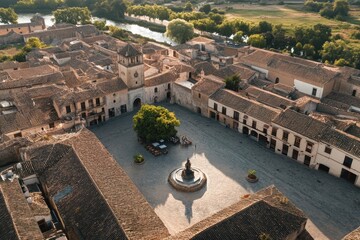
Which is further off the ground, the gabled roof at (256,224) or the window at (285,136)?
the gabled roof at (256,224)

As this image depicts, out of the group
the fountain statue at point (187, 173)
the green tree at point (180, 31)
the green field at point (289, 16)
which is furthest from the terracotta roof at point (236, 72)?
the green field at point (289, 16)

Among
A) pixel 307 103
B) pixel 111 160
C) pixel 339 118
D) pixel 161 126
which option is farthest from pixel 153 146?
pixel 339 118

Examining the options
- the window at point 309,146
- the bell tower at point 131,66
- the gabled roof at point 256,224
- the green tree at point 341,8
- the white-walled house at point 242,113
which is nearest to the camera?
the gabled roof at point 256,224

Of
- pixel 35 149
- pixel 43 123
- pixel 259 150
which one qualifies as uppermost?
pixel 35 149

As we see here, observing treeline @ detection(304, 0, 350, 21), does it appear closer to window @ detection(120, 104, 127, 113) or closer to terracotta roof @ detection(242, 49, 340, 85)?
terracotta roof @ detection(242, 49, 340, 85)

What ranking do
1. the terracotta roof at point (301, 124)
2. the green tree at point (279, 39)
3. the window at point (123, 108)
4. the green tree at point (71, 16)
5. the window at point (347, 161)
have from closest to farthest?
the window at point (347, 161)
the terracotta roof at point (301, 124)
the window at point (123, 108)
the green tree at point (279, 39)
the green tree at point (71, 16)

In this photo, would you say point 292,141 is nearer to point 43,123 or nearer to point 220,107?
point 220,107

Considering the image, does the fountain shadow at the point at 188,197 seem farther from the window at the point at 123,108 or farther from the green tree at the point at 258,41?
the green tree at the point at 258,41
